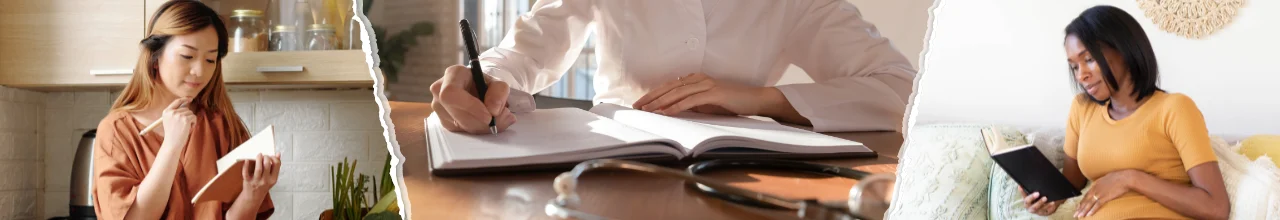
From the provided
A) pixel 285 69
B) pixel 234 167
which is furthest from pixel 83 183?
pixel 285 69

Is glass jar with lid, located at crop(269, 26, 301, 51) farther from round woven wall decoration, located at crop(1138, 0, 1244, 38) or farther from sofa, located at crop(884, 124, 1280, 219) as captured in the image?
round woven wall decoration, located at crop(1138, 0, 1244, 38)

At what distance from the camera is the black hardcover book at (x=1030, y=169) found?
3.13ft

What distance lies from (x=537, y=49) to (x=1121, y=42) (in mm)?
1142

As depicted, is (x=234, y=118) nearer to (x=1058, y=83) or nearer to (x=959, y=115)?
(x=959, y=115)

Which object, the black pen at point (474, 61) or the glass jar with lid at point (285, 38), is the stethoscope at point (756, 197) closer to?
the black pen at point (474, 61)

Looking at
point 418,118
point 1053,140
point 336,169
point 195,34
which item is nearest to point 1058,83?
point 1053,140

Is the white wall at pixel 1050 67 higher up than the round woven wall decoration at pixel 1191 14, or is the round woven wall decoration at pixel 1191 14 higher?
the round woven wall decoration at pixel 1191 14

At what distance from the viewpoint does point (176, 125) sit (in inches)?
43.1

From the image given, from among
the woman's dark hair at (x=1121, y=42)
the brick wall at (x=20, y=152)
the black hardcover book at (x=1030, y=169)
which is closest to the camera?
the black hardcover book at (x=1030, y=169)

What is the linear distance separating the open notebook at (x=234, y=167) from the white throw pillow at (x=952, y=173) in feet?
2.65

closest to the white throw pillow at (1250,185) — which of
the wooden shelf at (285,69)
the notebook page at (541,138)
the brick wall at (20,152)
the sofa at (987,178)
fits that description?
the sofa at (987,178)

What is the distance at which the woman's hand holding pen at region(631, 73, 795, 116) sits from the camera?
4.9 inches

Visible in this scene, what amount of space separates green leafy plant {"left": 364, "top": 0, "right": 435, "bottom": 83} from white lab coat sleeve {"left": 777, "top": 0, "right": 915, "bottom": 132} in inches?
1.9

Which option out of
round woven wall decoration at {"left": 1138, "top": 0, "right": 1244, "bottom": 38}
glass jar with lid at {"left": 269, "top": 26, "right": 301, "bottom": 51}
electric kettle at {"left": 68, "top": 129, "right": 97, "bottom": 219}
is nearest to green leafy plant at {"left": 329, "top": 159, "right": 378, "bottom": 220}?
glass jar with lid at {"left": 269, "top": 26, "right": 301, "bottom": 51}
